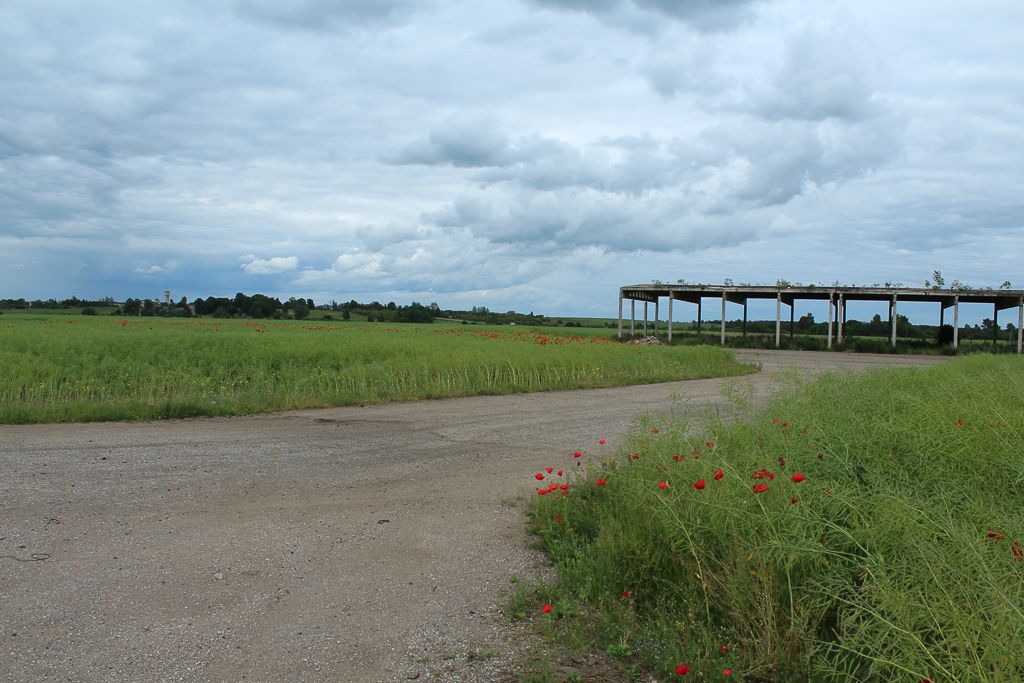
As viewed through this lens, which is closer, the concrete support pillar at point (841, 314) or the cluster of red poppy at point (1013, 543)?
the cluster of red poppy at point (1013, 543)

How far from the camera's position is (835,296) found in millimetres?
36375

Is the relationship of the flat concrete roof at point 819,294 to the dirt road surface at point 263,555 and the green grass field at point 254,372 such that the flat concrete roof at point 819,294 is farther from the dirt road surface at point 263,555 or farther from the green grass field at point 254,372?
the dirt road surface at point 263,555

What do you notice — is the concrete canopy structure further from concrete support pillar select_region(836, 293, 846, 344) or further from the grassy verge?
the grassy verge

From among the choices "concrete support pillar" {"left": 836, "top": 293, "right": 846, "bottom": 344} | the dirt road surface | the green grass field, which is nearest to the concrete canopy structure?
"concrete support pillar" {"left": 836, "top": 293, "right": 846, "bottom": 344}

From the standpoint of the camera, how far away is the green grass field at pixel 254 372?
38.4ft

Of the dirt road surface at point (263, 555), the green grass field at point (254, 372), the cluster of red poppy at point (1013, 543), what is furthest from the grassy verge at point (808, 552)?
the green grass field at point (254, 372)

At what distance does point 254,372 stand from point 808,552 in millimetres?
13539

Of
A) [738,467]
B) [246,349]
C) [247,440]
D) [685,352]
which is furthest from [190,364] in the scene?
[685,352]

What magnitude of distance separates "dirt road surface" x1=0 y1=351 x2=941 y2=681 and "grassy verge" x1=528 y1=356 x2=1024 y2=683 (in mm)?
582

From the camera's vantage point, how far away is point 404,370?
15047mm

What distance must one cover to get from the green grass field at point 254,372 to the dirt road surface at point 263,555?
254 cm

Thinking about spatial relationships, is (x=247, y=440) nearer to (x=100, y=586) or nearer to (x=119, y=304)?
(x=100, y=586)

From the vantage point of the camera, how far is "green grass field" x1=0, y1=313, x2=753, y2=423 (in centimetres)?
1170

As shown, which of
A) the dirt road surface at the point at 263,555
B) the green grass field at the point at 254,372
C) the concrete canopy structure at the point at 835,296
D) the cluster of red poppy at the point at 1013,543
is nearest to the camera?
the cluster of red poppy at the point at 1013,543
